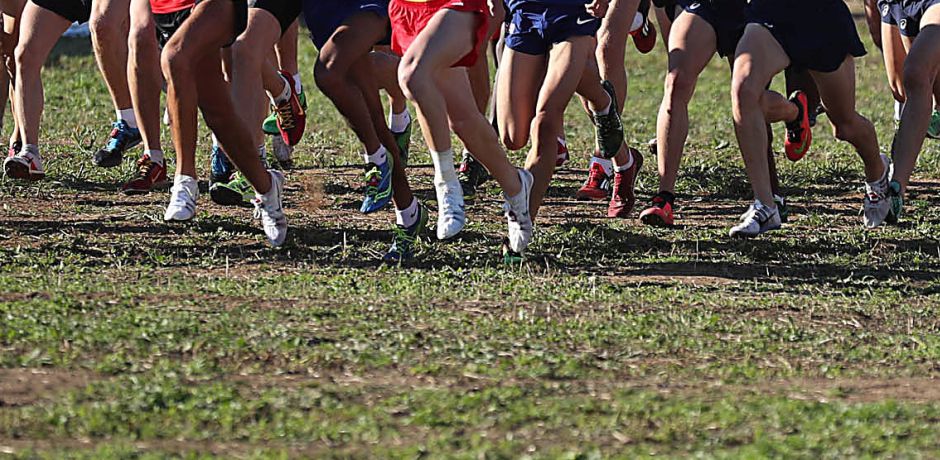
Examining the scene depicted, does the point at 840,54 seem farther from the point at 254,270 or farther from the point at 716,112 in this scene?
the point at 716,112

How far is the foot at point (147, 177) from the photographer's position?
7.77 meters

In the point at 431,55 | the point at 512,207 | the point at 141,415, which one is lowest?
the point at 141,415

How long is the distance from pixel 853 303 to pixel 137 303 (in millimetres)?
2953

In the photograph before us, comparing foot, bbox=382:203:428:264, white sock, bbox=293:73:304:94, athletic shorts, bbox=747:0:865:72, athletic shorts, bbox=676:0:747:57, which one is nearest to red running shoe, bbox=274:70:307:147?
white sock, bbox=293:73:304:94

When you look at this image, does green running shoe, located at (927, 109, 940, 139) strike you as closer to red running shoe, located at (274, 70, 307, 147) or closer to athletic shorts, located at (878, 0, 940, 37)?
athletic shorts, located at (878, 0, 940, 37)

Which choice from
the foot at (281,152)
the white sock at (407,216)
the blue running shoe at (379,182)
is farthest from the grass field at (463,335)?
the foot at (281,152)

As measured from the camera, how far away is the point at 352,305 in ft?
18.7

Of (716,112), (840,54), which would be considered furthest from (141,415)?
(716,112)

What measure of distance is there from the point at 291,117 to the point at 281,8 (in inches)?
71.9

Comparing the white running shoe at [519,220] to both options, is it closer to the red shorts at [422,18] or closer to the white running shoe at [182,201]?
the red shorts at [422,18]

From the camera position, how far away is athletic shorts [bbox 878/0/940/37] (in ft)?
27.1

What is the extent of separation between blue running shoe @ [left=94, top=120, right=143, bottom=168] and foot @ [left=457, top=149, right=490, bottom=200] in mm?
2002

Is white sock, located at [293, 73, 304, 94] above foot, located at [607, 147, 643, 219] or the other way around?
above

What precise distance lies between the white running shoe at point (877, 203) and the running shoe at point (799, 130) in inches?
20.2
